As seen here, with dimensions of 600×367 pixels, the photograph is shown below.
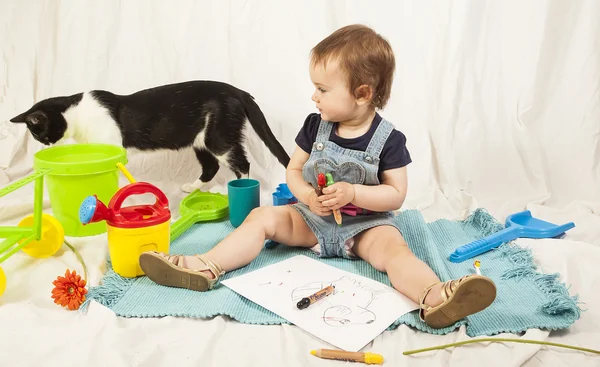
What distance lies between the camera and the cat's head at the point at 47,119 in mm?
1419

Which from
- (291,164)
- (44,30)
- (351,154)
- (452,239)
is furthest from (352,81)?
(44,30)

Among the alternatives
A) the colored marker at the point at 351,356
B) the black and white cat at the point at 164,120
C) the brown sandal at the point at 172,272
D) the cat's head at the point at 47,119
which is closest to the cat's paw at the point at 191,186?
the black and white cat at the point at 164,120

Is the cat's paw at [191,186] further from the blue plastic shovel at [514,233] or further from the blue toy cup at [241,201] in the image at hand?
the blue plastic shovel at [514,233]

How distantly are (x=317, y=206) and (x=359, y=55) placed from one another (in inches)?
12.6

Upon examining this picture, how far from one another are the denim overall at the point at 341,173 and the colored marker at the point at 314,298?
175 mm

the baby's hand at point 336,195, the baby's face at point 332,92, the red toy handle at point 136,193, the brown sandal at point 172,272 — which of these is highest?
the baby's face at point 332,92

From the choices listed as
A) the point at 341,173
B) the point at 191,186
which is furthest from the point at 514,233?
the point at 191,186

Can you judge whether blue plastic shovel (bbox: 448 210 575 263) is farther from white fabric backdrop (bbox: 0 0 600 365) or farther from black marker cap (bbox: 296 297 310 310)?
black marker cap (bbox: 296 297 310 310)

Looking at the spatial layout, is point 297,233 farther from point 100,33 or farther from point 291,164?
point 100,33

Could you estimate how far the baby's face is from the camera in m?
1.09

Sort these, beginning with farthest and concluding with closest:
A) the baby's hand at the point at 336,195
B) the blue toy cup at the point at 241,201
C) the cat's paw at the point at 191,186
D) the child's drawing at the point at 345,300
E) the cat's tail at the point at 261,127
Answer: the cat's paw at the point at 191,186, the cat's tail at the point at 261,127, the blue toy cup at the point at 241,201, the baby's hand at the point at 336,195, the child's drawing at the point at 345,300

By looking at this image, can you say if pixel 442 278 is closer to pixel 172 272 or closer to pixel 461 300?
pixel 461 300

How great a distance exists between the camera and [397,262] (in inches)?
41.3

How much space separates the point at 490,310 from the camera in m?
0.97
